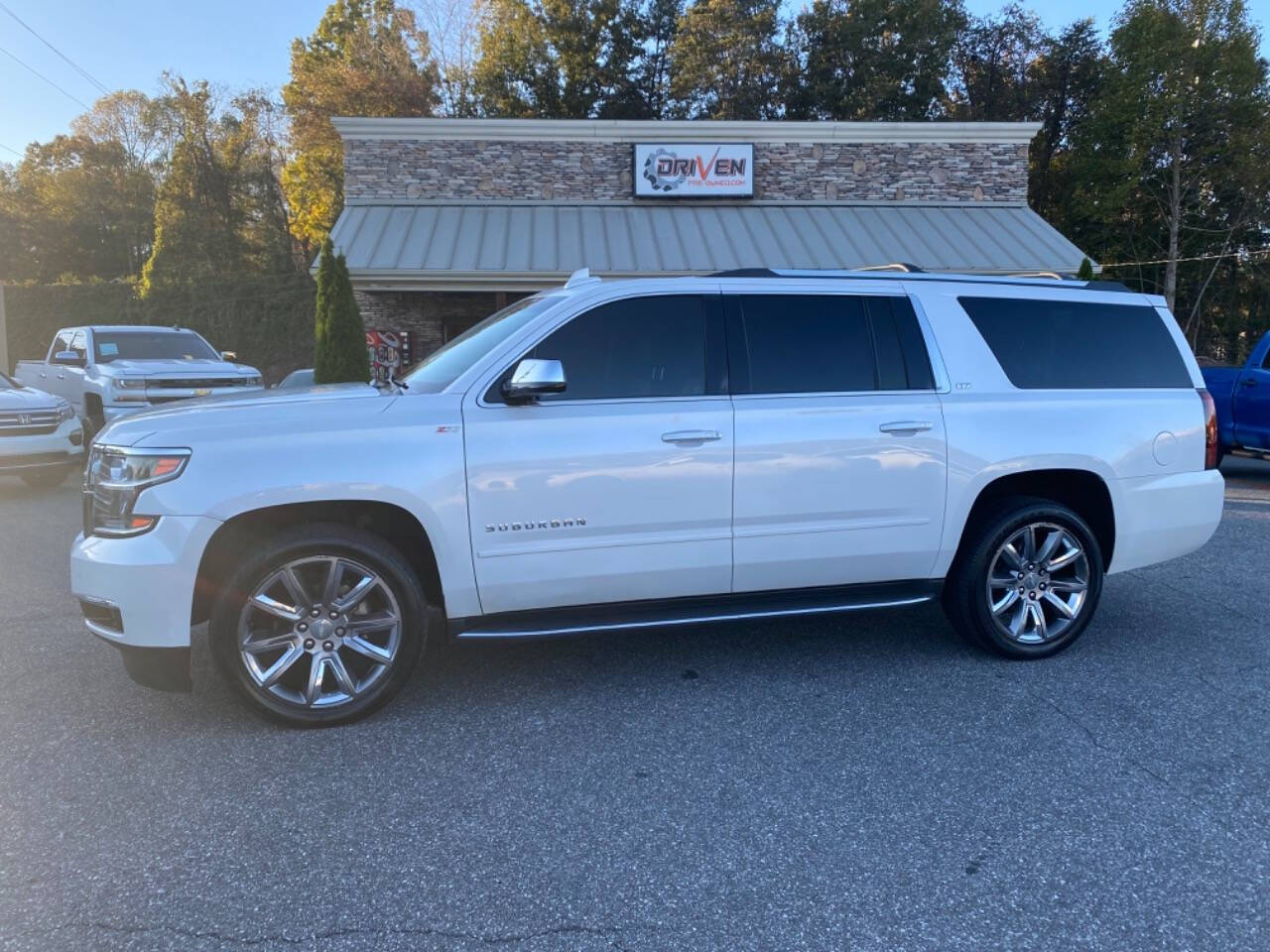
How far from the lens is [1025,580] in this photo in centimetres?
464

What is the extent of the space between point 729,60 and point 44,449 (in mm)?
27089

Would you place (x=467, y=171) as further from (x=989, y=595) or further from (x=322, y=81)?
(x=322, y=81)

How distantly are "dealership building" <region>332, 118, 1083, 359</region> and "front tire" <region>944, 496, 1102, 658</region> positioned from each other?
1228 cm

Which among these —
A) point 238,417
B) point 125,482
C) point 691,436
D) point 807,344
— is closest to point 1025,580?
point 807,344

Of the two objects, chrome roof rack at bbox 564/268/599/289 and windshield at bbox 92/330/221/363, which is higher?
chrome roof rack at bbox 564/268/599/289

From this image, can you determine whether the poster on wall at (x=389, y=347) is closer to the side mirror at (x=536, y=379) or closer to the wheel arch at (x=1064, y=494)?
the side mirror at (x=536, y=379)

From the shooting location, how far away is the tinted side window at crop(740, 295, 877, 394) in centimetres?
432


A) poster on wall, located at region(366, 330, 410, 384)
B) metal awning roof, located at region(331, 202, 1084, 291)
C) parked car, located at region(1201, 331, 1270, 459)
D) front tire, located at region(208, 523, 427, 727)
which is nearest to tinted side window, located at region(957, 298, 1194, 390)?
front tire, located at region(208, 523, 427, 727)

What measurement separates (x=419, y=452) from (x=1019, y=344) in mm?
3221

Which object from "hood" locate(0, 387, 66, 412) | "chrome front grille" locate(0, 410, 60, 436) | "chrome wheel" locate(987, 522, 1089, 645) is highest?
"hood" locate(0, 387, 66, 412)

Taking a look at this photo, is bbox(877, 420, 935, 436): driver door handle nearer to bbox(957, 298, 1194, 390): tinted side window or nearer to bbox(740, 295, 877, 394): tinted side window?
bbox(740, 295, 877, 394): tinted side window

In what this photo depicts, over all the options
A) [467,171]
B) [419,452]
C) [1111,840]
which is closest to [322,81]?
[467,171]

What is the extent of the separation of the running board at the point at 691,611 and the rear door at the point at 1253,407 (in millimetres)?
8624

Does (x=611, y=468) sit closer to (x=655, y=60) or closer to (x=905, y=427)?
(x=905, y=427)
